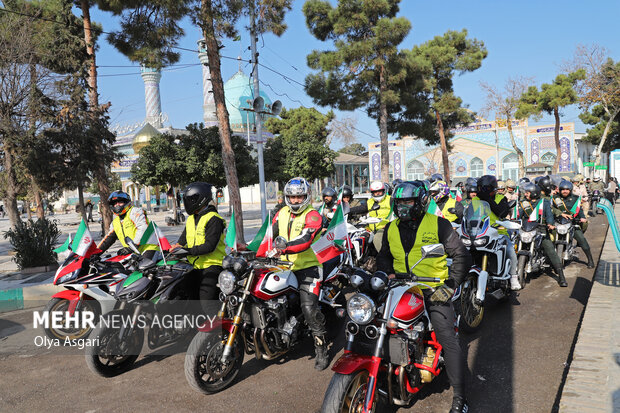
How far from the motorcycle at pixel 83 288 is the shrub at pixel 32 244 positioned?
6508mm

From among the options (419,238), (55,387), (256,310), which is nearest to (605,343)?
(419,238)

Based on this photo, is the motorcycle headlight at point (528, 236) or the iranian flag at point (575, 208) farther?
the iranian flag at point (575, 208)

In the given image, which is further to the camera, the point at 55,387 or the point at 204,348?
the point at 55,387

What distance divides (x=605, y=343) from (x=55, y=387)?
552cm

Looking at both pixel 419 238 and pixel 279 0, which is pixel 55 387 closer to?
pixel 419 238

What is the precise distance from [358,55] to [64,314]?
56.4ft

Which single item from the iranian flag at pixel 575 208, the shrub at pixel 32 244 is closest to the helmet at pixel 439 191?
the iranian flag at pixel 575 208

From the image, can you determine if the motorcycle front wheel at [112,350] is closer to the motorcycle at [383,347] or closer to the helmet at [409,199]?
the motorcycle at [383,347]

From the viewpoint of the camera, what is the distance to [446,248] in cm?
364

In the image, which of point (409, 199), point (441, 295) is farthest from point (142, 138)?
point (441, 295)

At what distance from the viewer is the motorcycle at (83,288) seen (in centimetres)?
515

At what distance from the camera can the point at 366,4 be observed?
1959cm

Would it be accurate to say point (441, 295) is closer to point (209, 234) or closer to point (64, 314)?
point (209, 234)

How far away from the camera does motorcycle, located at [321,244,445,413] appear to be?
3.06 m
